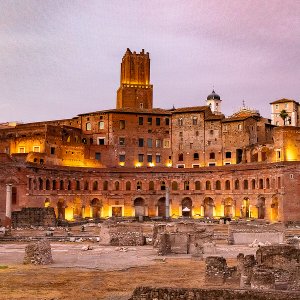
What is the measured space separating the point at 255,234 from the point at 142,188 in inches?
1589

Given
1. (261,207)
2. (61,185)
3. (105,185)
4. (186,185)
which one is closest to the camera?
(261,207)

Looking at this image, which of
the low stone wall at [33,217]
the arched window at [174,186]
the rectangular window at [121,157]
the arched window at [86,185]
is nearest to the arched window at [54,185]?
the arched window at [86,185]

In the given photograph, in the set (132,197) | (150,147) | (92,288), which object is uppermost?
(150,147)

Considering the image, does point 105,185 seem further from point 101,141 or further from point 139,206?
point 101,141

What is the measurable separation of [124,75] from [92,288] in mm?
77054

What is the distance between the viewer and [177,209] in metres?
79.7

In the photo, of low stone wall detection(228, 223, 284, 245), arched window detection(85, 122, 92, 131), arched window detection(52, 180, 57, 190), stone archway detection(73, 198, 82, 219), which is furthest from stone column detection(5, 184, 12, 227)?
arched window detection(85, 122, 92, 131)

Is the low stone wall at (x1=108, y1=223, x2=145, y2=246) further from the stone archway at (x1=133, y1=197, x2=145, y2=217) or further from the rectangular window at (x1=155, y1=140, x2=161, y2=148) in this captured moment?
the rectangular window at (x1=155, y1=140, x2=161, y2=148)

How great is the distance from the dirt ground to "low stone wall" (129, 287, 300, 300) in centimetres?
595

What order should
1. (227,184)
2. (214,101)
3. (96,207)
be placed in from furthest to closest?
(214,101), (96,207), (227,184)

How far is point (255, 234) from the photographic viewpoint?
40.8 metres

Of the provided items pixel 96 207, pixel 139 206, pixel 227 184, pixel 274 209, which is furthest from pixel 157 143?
pixel 274 209

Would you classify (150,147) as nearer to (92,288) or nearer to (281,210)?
(281,210)

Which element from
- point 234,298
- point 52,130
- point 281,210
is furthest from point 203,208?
point 234,298
